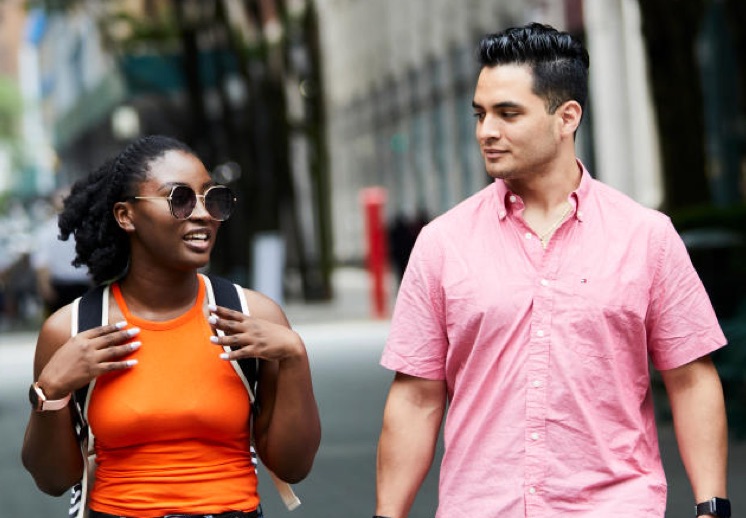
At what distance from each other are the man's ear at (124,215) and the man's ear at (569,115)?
1092 mm

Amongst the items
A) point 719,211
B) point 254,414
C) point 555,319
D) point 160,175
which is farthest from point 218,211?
point 719,211

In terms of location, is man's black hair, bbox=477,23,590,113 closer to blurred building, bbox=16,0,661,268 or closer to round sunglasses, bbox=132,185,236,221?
round sunglasses, bbox=132,185,236,221

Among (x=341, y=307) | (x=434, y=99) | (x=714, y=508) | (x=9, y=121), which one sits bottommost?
(x=341, y=307)

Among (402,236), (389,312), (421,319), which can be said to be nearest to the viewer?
(421,319)

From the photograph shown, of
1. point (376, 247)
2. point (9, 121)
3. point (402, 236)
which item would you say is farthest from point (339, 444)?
point (9, 121)

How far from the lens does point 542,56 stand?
4.45 meters

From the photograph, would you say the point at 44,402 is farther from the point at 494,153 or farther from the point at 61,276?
the point at 61,276

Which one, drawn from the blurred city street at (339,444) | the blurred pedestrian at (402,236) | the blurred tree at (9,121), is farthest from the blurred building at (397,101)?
the blurred tree at (9,121)

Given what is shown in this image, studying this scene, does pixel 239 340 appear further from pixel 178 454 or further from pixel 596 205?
pixel 596 205

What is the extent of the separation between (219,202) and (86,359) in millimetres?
506

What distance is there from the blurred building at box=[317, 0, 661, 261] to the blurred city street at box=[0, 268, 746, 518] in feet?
26.4

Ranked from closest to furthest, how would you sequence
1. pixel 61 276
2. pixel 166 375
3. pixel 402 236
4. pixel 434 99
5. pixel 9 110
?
pixel 166 375
pixel 61 276
pixel 402 236
pixel 434 99
pixel 9 110

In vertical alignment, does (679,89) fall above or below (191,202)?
above

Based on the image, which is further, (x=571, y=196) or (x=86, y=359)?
(x=571, y=196)
